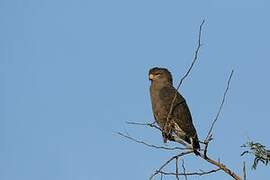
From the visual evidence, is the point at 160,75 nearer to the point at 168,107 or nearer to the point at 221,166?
the point at 168,107

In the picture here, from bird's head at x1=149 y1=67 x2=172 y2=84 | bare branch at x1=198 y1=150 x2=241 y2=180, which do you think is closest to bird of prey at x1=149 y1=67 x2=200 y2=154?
bird's head at x1=149 y1=67 x2=172 y2=84

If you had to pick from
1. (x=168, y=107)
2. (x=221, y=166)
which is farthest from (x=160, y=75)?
(x=221, y=166)

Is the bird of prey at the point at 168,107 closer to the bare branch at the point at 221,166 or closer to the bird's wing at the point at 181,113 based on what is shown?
the bird's wing at the point at 181,113

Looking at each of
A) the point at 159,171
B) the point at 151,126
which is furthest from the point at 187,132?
the point at 159,171

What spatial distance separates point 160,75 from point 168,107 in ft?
2.57

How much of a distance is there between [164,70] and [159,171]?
15.8 ft

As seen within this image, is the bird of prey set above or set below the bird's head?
below

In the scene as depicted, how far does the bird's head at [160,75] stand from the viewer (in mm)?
10195

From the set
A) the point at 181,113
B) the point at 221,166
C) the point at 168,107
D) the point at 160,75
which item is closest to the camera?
the point at 221,166

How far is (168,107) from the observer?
9.66 meters

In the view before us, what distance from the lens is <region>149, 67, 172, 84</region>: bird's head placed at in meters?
10.2

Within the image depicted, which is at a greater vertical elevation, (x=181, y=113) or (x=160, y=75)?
(x=160, y=75)

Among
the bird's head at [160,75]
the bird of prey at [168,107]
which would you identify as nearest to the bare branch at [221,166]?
the bird of prey at [168,107]

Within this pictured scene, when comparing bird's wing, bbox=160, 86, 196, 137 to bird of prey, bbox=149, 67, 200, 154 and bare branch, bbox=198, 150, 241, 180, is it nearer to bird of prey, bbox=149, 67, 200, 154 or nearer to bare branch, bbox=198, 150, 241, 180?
bird of prey, bbox=149, 67, 200, 154
